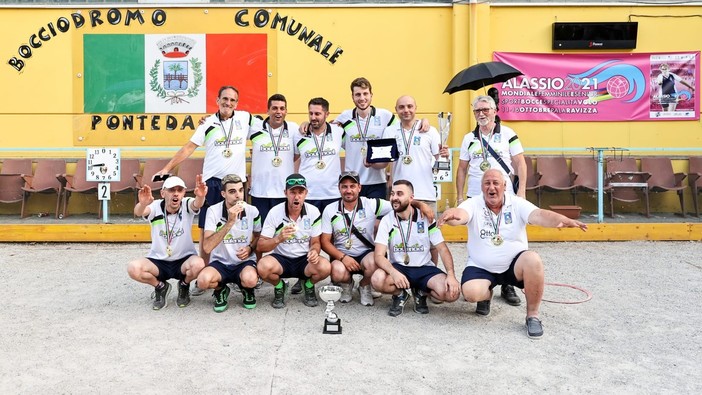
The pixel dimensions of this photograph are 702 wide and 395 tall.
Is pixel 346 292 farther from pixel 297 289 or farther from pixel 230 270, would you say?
pixel 230 270

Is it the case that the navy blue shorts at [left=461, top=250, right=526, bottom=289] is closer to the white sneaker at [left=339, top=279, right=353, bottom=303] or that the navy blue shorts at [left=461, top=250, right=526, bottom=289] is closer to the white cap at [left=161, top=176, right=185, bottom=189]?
the white sneaker at [left=339, top=279, right=353, bottom=303]

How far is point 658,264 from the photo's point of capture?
22.0 feet

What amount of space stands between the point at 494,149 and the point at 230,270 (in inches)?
98.3

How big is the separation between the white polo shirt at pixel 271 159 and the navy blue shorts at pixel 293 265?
2.70 ft

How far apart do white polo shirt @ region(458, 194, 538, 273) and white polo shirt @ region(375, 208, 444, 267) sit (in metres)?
0.35

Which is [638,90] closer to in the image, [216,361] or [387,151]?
[387,151]

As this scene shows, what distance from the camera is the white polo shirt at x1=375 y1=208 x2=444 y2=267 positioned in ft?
16.2

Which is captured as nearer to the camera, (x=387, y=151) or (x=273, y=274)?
(x=273, y=274)

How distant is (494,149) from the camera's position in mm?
5465

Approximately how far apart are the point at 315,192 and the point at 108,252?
3.38 meters

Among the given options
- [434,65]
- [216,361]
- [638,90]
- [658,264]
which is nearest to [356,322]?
[216,361]

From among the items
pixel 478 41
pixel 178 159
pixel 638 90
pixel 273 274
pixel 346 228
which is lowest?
pixel 273 274

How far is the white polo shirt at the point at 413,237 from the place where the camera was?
4.95m

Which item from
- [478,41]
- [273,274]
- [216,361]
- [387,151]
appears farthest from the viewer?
[478,41]
